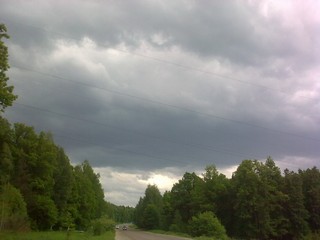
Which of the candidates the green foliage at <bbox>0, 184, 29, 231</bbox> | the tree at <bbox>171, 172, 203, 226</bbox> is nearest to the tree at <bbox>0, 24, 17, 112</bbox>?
the green foliage at <bbox>0, 184, 29, 231</bbox>

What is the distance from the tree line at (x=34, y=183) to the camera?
43.0 m

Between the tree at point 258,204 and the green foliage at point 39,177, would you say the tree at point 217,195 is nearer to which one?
the tree at point 258,204

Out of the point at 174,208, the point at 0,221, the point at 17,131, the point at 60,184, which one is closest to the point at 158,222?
the point at 174,208

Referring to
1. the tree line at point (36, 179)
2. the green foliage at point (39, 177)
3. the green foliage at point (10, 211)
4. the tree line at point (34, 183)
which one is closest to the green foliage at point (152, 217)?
the tree line at point (34, 183)

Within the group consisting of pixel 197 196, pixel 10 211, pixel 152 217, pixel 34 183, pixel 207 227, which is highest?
pixel 197 196

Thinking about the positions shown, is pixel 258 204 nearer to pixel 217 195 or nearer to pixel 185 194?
pixel 217 195

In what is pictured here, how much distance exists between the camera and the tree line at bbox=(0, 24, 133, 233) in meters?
43.0

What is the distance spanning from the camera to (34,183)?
70.5m

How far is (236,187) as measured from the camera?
102000 mm

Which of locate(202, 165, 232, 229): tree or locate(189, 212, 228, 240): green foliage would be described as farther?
locate(202, 165, 232, 229): tree

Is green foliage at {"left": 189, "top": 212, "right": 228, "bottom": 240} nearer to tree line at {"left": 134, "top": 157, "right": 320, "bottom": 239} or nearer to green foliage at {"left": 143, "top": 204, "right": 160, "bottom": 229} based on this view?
tree line at {"left": 134, "top": 157, "right": 320, "bottom": 239}

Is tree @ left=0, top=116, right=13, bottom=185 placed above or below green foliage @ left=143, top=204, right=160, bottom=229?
below

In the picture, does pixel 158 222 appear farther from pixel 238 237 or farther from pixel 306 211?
pixel 306 211

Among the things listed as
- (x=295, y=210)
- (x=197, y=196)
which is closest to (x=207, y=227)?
(x=295, y=210)
